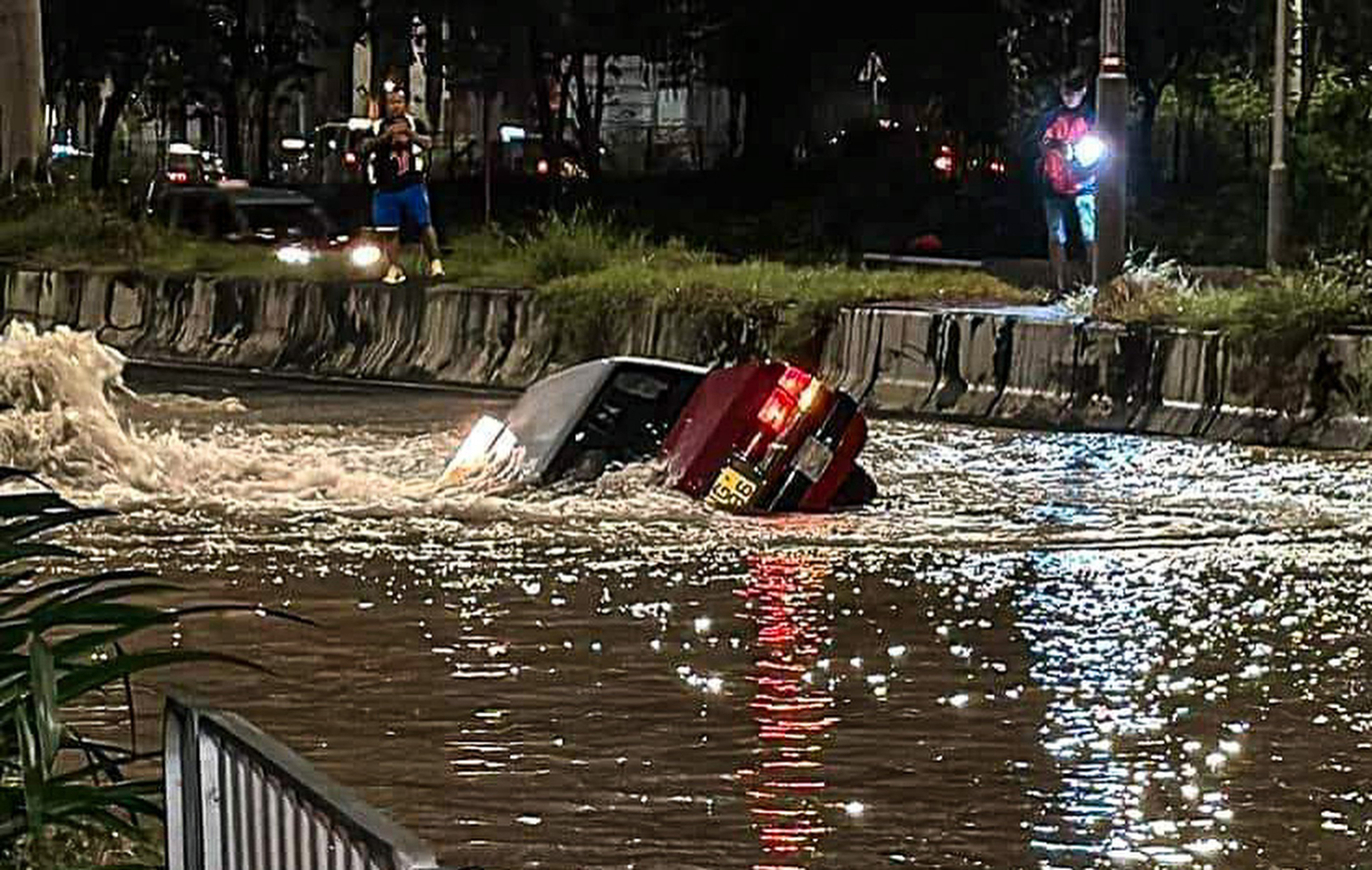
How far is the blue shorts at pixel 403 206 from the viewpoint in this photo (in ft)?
83.6

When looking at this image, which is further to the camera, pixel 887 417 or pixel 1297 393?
pixel 887 417

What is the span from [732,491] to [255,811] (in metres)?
9.51

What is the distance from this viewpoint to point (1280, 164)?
2864 cm

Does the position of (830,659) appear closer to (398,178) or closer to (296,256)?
(398,178)

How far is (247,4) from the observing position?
58.2 m

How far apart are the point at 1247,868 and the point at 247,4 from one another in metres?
52.7

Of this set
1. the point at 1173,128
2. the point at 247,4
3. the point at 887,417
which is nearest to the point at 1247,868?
the point at 887,417

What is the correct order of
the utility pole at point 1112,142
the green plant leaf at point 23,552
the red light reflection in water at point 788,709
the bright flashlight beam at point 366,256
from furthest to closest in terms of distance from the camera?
the bright flashlight beam at point 366,256 → the utility pole at point 1112,142 → the red light reflection in water at point 788,709 → the green plant leaf at point 23,552

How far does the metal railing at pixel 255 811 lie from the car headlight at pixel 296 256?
2079 centimetres

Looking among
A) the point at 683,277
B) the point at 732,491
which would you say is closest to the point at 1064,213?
the point at 683,277

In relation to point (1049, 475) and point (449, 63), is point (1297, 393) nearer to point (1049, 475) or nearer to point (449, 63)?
point (1049, 475)

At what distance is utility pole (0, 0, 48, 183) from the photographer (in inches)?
1352

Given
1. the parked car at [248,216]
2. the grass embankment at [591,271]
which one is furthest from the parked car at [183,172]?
the grass embankment at [591,271]

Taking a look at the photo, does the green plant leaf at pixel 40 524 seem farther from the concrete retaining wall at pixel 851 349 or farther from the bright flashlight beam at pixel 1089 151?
the bright flashlight beam at pixel 1089 151
